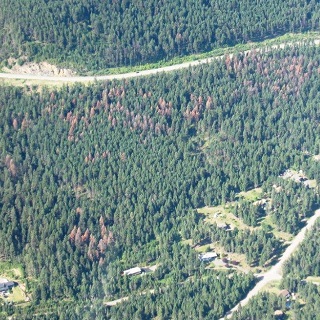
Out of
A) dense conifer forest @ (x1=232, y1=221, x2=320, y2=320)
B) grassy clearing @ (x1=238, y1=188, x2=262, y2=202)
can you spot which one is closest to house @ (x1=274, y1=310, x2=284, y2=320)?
dense conifer forest @ (x1=232, y1=221, x2=320, y2=320)

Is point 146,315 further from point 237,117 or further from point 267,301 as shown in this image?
point 237,117

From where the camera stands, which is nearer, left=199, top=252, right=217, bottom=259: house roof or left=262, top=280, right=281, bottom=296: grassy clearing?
left=262, top=280, right=281, bottom=296: grassy clearing

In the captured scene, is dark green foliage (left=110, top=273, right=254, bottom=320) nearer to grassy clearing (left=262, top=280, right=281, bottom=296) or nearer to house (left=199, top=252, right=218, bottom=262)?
grassy clearing (left=262, top=280, right=281, bottom=296)

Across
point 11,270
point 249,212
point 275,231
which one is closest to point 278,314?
point 275,231

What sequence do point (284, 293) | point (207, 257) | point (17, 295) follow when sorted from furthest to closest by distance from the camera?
point (207, 257)
point (17, 295)
point (284, 293)

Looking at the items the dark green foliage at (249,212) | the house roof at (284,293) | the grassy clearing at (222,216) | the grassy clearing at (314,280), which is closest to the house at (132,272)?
the grassy clearing at (222,216)

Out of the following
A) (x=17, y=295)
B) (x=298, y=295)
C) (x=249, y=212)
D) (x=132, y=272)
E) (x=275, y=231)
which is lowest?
(x=298, y=295)

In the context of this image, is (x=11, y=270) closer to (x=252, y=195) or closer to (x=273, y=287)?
(x=273, y=287)
